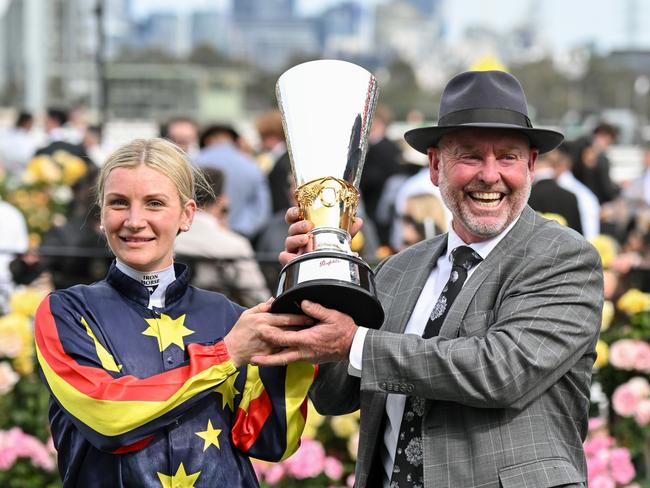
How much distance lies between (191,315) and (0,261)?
425 centimetres

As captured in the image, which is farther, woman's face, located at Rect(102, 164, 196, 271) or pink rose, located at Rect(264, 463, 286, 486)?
pink rose, located at Rect(264, 463, 286, 486)

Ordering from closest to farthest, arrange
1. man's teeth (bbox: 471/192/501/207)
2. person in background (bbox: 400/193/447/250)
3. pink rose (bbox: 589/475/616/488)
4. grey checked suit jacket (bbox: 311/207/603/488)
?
grey checked suit jacket (bbox: 311/207/603/488), man's teeth (bbox: 471/192/501/207), pink rose (bbox: 589/475/616/488), person in background (bbox: 400/193/447/250)

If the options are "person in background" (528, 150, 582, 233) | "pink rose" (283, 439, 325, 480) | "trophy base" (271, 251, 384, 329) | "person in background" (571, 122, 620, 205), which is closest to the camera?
"trophy base" (271, 251, 384, 329)

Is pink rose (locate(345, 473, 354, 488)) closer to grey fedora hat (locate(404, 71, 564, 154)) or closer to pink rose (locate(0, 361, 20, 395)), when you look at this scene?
pink rose (locate(0, 361, 20, 395))

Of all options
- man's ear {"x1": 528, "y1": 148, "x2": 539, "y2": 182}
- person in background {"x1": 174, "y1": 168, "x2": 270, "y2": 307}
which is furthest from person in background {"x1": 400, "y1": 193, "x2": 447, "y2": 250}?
man's ear {"x1": 528, "y1": 148, "x2": 539, "y2": 182}

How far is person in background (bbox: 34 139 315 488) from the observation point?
9.78 feet

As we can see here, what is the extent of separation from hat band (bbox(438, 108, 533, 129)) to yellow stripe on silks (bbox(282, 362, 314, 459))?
759mm

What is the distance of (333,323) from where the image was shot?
9.93ft

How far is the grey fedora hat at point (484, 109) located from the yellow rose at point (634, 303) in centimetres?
292

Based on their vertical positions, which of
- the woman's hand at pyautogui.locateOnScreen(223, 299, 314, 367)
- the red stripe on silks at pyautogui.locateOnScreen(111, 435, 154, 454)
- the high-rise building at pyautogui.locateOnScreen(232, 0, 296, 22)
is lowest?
the red stripe on silks at pyautogui.locateOnScreen(111, 435, 154, 454)

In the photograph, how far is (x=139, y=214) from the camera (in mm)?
3076

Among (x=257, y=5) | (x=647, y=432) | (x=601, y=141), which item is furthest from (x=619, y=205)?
(x=257, y=5)

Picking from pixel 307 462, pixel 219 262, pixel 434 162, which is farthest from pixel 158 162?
pixel 219 262

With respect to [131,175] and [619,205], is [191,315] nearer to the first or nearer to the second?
[131,175]
